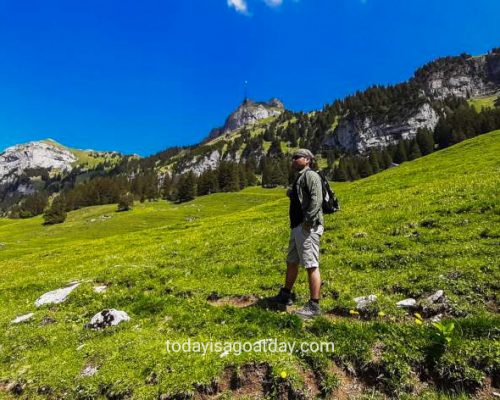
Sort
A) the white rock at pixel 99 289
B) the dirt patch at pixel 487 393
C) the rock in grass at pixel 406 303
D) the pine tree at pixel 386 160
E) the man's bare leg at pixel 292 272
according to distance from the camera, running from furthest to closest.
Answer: the pine tree at pixel 386 160, the white rock at pixel 99 289, the man's bare leg at pixel 292 272, the rock in grass at pixel 406 303, the dirt patch at pixel 487 393

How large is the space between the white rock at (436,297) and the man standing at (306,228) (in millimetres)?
3183

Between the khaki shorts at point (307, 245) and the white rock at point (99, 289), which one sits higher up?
the khaki shorts at point (307, 245)

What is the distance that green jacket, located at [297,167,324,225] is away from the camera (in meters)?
10.6

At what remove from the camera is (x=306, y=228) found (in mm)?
10750

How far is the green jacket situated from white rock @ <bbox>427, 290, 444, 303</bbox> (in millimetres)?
3731

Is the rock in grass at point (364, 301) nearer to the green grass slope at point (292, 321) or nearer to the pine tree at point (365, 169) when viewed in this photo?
the green grass slope at point (292, 321)

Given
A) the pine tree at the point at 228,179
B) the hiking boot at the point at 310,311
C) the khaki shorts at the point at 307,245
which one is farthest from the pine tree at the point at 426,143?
the hiking boot at the point at 310,311

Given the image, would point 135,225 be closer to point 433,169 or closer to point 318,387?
point 433,169

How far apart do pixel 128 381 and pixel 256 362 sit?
3030mm

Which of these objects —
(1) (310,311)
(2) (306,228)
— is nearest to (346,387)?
(1) (310,311)

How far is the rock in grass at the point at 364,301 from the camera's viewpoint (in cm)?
1070

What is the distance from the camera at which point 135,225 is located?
81.2 m

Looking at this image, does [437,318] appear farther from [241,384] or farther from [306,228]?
[241,384]

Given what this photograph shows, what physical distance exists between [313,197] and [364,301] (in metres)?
3.45
